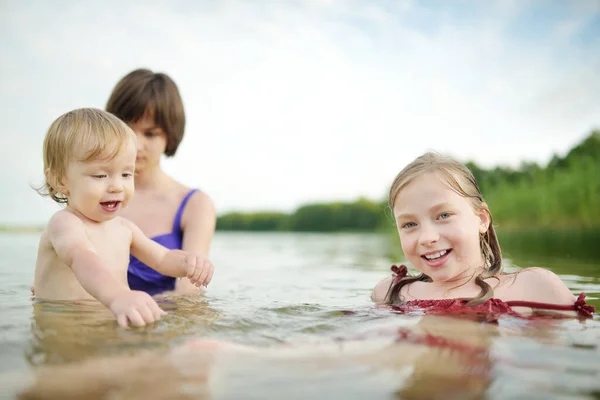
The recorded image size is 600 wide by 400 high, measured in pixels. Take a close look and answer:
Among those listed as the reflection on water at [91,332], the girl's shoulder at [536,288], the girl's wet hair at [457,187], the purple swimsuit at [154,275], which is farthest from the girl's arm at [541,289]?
the purple swimsuit at [154,275]

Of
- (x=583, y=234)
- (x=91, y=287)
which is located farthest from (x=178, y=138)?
(x=583, y=234)

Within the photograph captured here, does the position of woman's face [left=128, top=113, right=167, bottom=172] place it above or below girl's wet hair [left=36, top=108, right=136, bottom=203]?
above

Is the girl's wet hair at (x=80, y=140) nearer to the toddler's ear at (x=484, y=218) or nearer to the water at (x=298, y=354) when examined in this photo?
the water at (x=298, y=354)

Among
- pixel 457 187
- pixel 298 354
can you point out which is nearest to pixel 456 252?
pixel 457 187

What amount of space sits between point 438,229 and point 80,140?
186cm

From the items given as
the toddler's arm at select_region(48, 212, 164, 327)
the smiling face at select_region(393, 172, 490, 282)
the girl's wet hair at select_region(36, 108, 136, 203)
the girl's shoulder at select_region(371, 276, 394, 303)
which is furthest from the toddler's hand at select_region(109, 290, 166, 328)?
the girl's shoulder at select_region(371, 276, 394, 303)

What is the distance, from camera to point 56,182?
9.48ft

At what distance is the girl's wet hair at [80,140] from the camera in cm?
273

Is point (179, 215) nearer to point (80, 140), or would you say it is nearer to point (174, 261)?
point (174, 261)

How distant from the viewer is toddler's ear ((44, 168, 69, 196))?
2871 millimetres

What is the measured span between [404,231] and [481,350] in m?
1.13

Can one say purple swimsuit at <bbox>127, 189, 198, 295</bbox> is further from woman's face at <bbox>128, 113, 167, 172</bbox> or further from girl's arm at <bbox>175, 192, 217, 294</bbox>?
woman's face at <bbox>128, 113, 167, 172</bbox>

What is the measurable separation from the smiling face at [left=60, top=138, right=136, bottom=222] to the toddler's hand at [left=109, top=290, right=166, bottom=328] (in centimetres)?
78

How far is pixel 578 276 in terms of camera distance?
4527 millimetres
